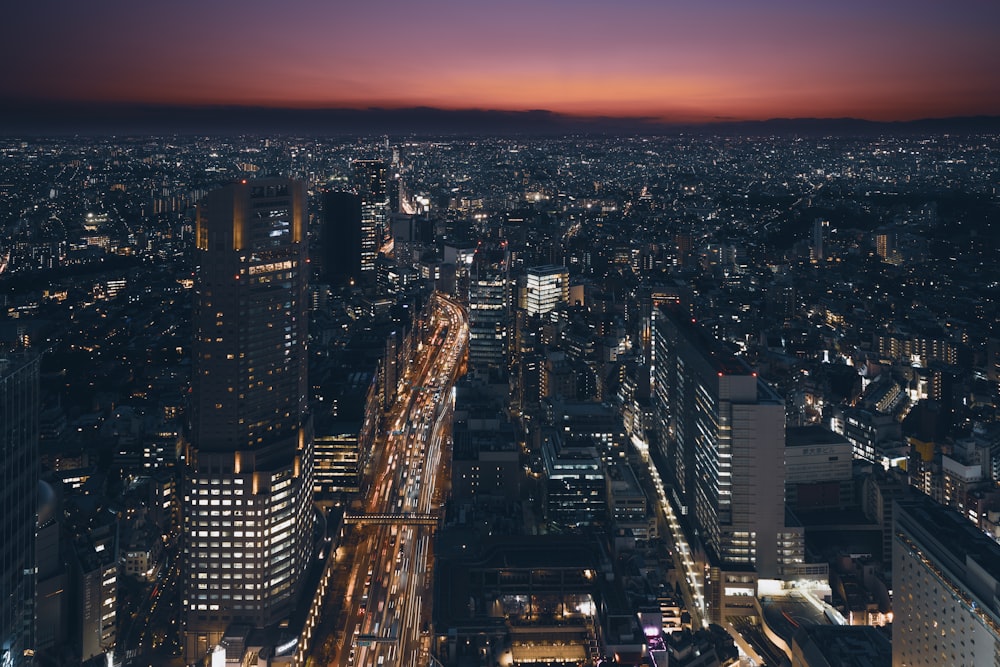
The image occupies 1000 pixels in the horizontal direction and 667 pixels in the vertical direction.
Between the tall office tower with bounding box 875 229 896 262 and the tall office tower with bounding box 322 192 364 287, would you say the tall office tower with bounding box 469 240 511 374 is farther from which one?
the tall office tower with bounding box 875 229 896 262

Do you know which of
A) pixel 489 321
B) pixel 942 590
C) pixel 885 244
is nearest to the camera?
pixel 942 590

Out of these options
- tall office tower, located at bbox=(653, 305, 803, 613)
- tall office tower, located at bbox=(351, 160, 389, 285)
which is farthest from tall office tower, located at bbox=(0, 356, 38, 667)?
tall office tower, located at bbox=(351, 160, 389, 285)

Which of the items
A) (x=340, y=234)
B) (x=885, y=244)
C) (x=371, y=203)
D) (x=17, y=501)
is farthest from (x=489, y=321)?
(x=17, y=501)

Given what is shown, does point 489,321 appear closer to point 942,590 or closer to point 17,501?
point 942,590

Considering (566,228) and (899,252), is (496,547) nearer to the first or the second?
(899,252)

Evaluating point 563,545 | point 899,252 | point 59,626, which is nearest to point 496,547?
point 563,545

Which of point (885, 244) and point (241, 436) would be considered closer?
point (241, 436)
